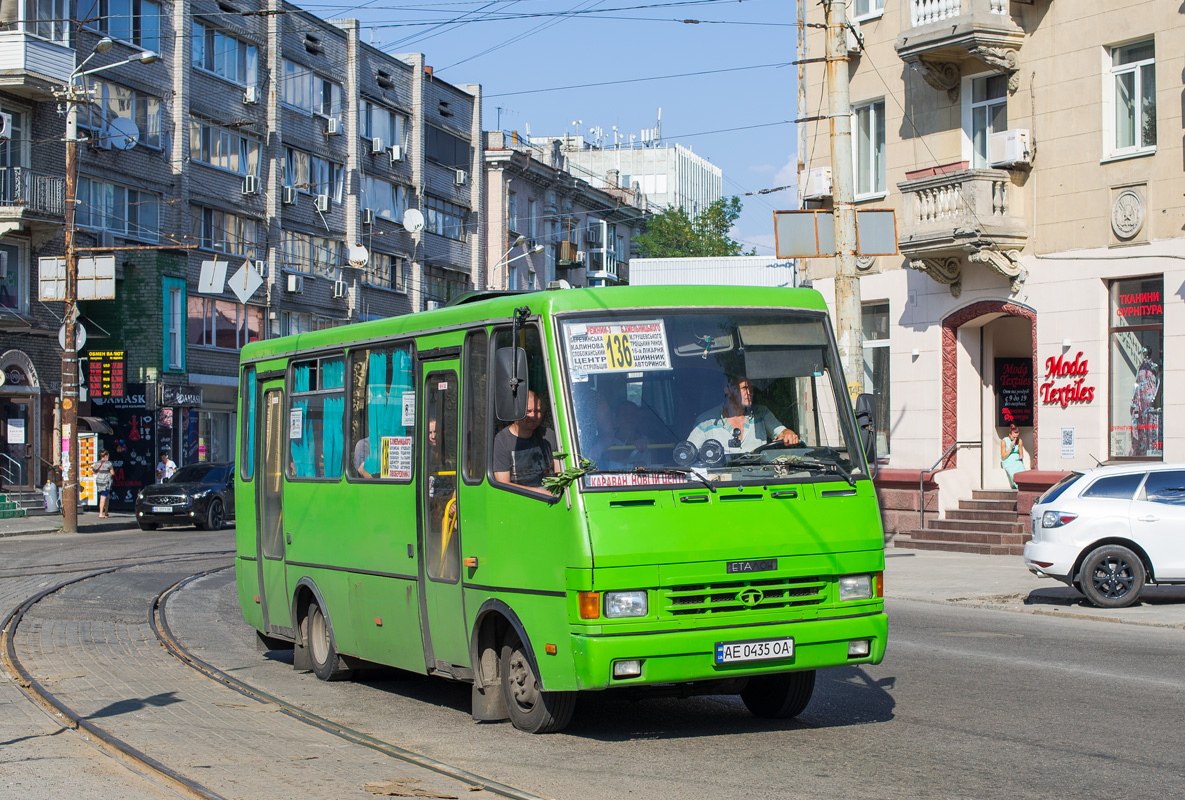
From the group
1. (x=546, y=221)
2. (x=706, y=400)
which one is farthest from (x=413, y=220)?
(x=706, y=400)

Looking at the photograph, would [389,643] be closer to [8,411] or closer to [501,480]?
[501,480]

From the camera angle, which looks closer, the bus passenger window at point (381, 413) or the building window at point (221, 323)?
the bus passenger window at point (381, 413)

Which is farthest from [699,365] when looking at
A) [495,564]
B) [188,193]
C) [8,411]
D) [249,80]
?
[249,80]

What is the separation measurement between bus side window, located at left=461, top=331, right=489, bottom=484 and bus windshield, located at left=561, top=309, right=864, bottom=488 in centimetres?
84

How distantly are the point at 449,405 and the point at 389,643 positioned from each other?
6.39 ft

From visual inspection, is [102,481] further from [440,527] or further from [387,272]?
[440,527]

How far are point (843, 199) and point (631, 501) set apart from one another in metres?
12.7

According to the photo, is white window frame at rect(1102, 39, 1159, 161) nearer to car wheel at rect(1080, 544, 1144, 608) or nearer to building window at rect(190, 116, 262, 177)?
car wheel at rect(1080, 544, 1144, 608)

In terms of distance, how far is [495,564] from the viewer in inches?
341

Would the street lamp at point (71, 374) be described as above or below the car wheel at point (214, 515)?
above

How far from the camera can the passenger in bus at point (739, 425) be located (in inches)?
326

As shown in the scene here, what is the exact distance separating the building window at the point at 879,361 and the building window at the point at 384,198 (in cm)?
3269

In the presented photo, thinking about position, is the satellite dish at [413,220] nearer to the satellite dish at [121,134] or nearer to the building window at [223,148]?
the building window at [223,148]

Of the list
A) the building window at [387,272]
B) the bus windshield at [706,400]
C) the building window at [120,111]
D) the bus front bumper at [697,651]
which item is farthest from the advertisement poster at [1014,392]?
the building window at [387,272]
